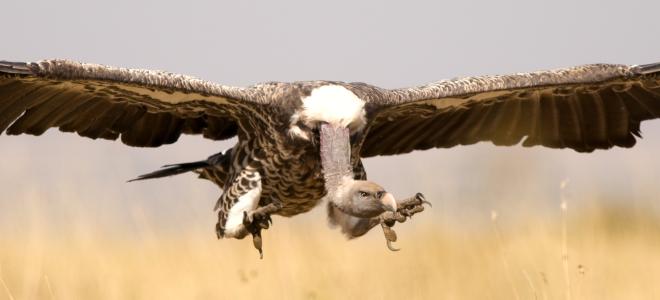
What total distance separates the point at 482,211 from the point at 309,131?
17.1 ft

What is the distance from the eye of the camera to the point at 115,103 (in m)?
11.4

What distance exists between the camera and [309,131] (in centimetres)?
1063

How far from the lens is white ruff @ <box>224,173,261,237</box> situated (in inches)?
432

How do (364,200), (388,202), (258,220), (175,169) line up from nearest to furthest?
(388,202) → (364,200) → (258,220) → (175,169)

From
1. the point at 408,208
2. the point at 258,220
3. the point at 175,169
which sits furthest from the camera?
the point at 175,169

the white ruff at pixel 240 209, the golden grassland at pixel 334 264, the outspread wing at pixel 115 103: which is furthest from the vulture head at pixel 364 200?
the golden grassland at pixel 334 264

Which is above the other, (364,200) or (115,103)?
(115,103)

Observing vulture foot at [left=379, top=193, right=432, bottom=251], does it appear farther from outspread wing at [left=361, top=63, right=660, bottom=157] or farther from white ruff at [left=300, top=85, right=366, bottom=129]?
outspread wing at [left=361, top=63, right=660, bottom=157]

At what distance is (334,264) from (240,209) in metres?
2.68

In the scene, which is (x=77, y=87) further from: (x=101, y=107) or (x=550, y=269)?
(x=550, y=269)

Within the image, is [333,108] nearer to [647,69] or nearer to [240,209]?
[240,209]

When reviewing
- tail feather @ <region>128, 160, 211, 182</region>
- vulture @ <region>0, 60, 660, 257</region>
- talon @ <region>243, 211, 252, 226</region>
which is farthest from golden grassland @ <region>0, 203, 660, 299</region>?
tail feather @ <region>128, 160, 211, 182</region>

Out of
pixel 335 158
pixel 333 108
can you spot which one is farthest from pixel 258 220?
→ pixel 333 108

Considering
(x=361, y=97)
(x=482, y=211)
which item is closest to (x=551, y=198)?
(x=482, y=211)
